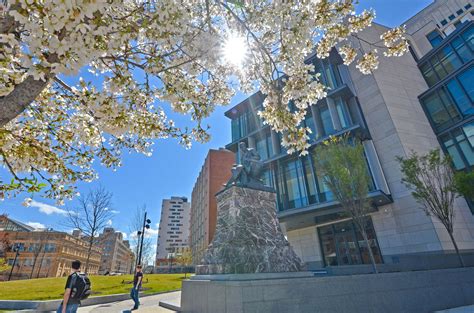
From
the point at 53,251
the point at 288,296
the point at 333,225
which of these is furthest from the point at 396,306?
the point at 53,251

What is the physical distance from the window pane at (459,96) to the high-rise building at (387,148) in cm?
5

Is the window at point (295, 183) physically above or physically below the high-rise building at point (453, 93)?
below

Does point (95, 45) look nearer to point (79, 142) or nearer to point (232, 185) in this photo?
point (79, 142)

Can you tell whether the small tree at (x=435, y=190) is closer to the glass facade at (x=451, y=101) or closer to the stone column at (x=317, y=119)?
the glass facade at (x=451, y=101)

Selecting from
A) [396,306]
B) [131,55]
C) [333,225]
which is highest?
[131,55]

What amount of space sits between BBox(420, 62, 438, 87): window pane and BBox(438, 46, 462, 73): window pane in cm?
111

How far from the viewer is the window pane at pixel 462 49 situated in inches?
606

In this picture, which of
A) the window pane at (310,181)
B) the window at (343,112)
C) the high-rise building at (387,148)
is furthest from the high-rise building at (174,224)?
the window at (343,112)

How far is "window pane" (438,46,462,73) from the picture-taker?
16292 millimetres

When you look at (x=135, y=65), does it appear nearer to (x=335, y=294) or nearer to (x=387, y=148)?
(x=335, y=294)

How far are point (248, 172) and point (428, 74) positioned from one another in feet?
69.4

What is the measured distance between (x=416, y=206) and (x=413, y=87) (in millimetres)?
11256

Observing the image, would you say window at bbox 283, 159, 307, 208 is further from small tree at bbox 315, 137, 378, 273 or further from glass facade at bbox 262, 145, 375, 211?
small tree at bbox 315, 137, 378, 273

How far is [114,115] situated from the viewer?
12.0 ft
